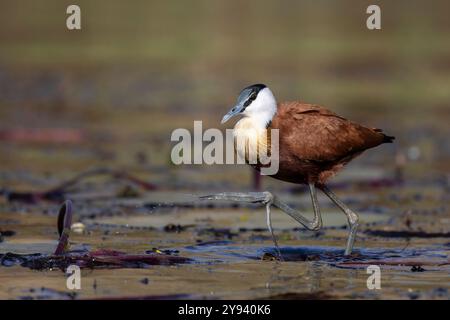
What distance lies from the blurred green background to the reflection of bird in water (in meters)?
Answer: 3.34

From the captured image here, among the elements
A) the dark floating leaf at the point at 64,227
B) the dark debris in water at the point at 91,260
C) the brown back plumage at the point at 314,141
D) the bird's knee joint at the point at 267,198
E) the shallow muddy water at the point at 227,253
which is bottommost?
the shallow muddy water at the point at 227,253

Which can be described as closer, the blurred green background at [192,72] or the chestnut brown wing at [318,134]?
the chestnut brown wing at [318,134]

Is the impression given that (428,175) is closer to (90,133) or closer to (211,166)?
(211,166)

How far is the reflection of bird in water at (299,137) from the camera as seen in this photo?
28.9 feet

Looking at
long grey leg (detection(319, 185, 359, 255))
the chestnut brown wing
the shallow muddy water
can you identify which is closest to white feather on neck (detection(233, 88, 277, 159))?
the chestnut brown wing

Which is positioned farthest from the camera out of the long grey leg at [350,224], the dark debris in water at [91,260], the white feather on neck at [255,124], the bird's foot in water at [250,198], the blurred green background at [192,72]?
the blurred green background at [192,72]

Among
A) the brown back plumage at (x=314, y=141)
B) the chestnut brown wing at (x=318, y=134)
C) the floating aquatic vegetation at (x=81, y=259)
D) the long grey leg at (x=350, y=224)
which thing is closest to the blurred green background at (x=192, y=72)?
the long grey leg at (x=350, y=224)

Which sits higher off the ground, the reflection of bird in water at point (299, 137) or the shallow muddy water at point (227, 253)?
the reflection of bird in water at point (299, 137)

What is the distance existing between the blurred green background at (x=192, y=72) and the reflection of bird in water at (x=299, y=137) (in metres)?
3.34

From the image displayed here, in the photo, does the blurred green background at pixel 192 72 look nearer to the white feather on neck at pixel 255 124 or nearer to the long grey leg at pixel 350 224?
the long grey leg at pixel 350 224

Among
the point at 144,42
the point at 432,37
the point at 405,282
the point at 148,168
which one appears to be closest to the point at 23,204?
the point at 148,168

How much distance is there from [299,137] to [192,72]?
12.4 m

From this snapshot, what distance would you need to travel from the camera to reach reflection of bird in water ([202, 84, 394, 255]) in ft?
28.9

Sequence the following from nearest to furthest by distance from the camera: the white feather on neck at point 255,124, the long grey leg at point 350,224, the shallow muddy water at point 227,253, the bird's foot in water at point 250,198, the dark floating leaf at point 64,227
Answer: the shallow muddy water at point 227,253 → the dark floating leaf at point 64,227 → the bird's foot in water at point 250,198 → the white feather on neck at point 255,124 → the long grey leg at point 350,224
